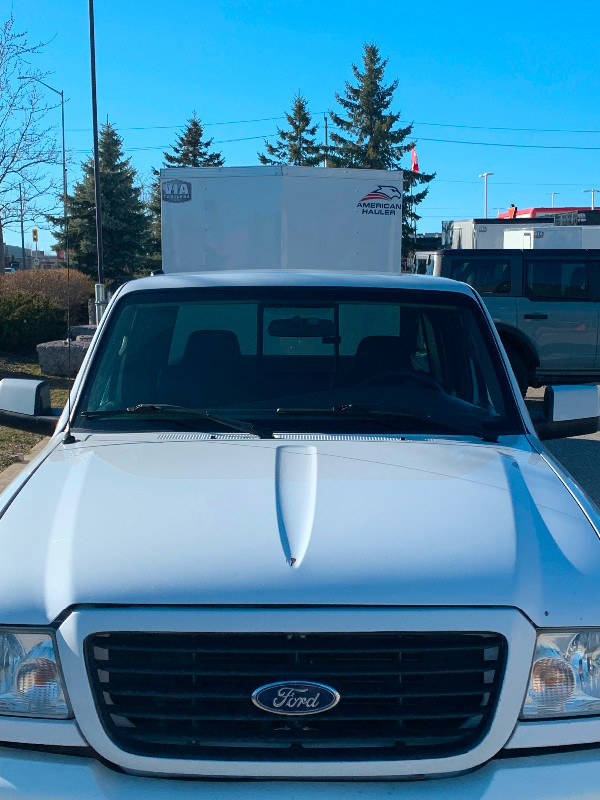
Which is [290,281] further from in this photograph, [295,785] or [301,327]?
[295,785]

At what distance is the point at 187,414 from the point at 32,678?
48.5 inches

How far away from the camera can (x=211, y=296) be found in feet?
11.9

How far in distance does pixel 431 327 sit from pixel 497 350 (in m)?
0.46

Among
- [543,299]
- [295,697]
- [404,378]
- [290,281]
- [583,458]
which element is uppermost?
[290,281]

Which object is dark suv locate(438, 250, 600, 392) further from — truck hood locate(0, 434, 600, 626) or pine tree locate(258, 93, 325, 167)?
pine tree locate(258, 93, 325, 167)

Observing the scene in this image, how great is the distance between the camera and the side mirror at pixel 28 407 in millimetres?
3545

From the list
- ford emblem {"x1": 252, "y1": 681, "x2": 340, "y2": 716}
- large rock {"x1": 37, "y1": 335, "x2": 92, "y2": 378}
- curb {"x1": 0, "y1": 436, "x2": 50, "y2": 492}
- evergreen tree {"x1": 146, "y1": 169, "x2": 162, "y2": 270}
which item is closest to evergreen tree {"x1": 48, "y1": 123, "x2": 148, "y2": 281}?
evergreen tree {"x1": 146, "y1": 169, "x2": 162, "y2": 270}

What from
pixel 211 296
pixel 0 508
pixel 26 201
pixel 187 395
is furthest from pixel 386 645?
pixel 26 201

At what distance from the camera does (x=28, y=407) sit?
141 inches

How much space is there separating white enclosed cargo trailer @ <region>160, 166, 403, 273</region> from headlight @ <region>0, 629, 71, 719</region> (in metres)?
9.74

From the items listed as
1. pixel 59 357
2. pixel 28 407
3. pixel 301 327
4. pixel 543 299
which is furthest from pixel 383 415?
pixel 59 357

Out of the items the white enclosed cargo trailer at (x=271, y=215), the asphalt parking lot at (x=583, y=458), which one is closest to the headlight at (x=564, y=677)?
the asphalt parking lot at (x=583, y=458)

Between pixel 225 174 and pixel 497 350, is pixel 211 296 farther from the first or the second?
pixel 225 174

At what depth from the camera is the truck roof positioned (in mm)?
3666
